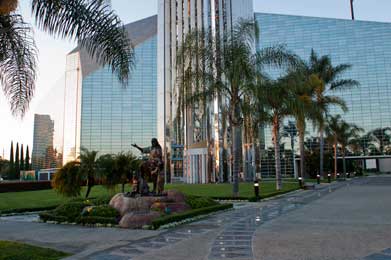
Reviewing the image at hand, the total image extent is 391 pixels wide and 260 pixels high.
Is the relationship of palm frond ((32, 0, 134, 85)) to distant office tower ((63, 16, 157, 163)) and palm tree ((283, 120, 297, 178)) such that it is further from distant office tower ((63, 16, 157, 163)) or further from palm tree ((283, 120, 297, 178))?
distant office tower ((63, 16, 157, 163))

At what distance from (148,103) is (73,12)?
219 feet

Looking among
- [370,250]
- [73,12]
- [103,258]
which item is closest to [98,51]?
[73,12]

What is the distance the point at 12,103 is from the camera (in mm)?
8609

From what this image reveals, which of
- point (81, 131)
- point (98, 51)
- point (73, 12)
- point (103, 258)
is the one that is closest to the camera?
point (103, 258)

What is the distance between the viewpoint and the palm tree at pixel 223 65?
18.9 metres

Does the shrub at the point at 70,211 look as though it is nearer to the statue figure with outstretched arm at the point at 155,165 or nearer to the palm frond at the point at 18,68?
the statue figure with outstretched arm at the point at 155,165

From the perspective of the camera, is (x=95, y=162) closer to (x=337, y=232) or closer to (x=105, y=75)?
(x=337, y=232)

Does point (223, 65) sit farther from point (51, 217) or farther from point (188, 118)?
point (188, 118)

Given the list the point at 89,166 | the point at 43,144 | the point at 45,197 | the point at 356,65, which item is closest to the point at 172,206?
the point at 89,166

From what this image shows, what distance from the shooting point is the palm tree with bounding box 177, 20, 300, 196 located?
1889 centimetres

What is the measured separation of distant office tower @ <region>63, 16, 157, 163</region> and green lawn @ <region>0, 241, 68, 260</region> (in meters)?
64.2

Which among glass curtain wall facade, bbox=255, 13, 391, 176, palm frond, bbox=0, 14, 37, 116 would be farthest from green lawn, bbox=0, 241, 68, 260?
glass curtain wall facade, bbox=255, 13, 391, 176

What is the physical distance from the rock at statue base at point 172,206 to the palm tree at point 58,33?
545cm

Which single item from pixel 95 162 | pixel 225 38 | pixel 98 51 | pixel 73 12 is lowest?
pixel 95 162
